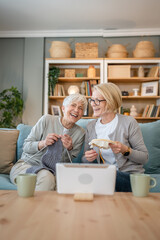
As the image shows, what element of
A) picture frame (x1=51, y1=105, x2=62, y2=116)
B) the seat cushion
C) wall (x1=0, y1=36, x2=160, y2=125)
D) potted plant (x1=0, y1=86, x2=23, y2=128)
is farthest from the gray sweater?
wall (x1=0, y1=36, x2=160, y2=125)

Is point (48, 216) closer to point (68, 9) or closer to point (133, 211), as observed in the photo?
point (133, 211)

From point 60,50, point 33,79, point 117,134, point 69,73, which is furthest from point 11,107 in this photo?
point 117,134

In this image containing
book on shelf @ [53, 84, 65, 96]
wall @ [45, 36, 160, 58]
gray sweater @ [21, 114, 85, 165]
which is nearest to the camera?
gray sweater @ [21, 114, 85, 165]

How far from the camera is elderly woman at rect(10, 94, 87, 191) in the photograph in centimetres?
171

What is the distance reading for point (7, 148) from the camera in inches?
87.4

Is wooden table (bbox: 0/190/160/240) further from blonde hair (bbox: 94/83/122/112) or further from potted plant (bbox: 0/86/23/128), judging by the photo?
potted plant (bbox: 0/86/23/128)

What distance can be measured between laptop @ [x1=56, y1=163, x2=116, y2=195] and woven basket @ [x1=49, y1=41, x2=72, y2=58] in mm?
3925

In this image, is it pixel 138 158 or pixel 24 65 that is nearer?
pixel 138 158

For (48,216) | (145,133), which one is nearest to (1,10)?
(145,133)

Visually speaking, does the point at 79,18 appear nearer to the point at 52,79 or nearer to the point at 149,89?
the point at 52,79

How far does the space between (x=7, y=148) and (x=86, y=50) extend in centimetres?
304

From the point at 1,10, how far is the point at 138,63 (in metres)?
2.69

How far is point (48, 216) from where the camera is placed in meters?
0.79

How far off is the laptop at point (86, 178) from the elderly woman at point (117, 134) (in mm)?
583
